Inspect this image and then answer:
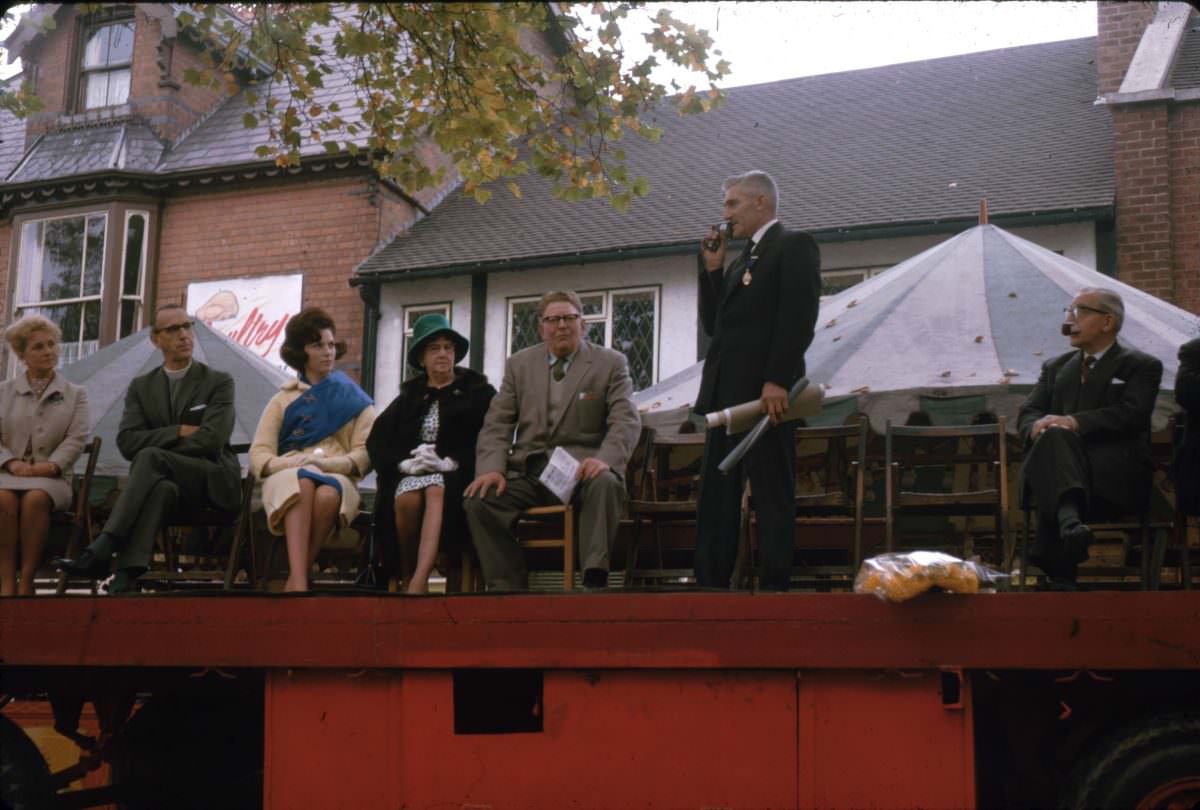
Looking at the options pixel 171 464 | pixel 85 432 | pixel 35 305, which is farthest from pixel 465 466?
pixel 35 305

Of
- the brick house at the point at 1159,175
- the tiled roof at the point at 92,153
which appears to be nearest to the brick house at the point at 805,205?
the brick house at the point at 1159,175

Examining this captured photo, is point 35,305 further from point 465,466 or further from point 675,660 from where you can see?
point 675,660

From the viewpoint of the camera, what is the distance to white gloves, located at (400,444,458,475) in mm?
5945

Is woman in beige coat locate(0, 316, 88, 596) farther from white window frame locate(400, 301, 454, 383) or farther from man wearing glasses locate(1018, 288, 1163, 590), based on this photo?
white window frame locate(400, 301, 454, 383)

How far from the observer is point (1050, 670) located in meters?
3.81

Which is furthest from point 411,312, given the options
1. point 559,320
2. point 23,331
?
point 559,320

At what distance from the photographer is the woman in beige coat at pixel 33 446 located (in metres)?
6.20

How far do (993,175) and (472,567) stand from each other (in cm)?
1077

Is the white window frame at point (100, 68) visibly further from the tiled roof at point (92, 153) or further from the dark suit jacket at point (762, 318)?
the dark suit jacket at point (762, 318)

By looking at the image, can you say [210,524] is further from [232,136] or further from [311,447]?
[232,136]

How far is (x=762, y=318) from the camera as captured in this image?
5223mm

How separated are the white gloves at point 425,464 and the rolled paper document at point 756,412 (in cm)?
151

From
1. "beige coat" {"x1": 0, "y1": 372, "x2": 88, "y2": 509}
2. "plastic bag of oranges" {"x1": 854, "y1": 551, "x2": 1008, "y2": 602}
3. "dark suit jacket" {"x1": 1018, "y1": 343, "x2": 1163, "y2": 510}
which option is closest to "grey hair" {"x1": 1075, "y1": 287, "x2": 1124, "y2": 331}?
"dark suit jacket" {"x1": 1018, "y1": 343, "x2": 1163, "y2": 510}

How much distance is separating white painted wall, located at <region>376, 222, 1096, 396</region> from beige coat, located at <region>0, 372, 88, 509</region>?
8.95 meters
